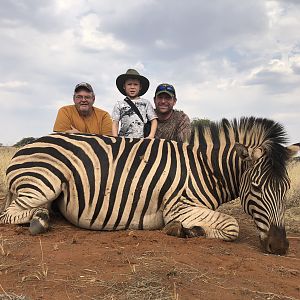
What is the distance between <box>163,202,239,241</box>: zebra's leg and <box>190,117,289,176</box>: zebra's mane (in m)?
0.85

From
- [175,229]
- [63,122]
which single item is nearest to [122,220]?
[175,229]

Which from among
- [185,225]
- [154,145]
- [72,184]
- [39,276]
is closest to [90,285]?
[39,276]

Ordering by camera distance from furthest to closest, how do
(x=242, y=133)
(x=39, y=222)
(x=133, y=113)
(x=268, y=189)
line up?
(x=133, y=113), (x=242, y=133), (x=39, y=222), (x=268, y=189)

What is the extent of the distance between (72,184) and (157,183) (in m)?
0.94

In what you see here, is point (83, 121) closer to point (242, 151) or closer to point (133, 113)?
point (133, 113)

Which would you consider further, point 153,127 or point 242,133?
point 153,127

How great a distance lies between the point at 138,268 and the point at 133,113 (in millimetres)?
3616

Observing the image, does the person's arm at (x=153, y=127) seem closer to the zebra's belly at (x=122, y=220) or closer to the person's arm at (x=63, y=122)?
the person's arm at (x=63, y=122)

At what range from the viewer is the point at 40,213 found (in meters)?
4.23

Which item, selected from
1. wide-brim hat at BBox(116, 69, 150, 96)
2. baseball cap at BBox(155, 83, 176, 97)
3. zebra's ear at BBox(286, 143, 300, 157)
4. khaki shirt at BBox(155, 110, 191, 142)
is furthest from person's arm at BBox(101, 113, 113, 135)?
zebra's ear at BBox(286, 143, 300, 157)

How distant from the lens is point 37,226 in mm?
4047

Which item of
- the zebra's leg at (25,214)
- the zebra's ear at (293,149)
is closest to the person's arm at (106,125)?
the zebra's leg at (25,214)

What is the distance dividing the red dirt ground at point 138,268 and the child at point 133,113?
238 cm

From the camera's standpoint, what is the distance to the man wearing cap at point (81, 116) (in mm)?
6254
